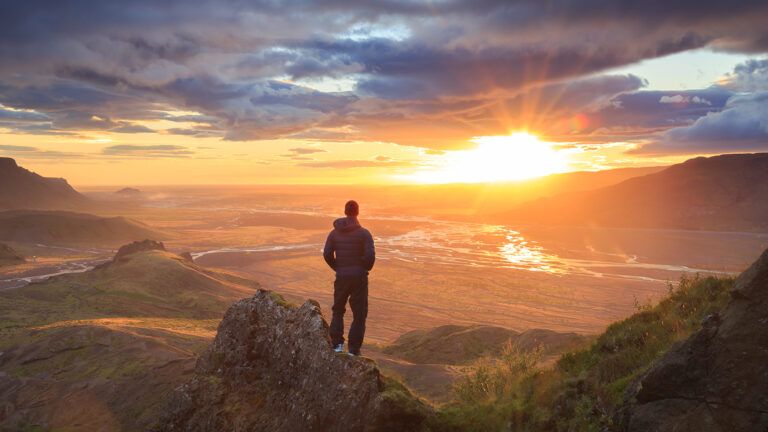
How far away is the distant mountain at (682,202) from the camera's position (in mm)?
131875

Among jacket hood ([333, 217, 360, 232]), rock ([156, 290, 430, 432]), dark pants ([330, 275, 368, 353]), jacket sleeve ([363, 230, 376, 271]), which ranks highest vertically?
jacket hood ([333, 217, 360, 232])

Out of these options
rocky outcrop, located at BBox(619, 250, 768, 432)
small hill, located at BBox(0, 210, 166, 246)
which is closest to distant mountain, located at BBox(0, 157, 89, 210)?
small hill, located at BBox(0, 210, 166, 246)

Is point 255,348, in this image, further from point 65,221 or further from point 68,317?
point 65,221

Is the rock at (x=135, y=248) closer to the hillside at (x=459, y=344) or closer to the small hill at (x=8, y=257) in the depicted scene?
the small hill at (x=8, y=257)

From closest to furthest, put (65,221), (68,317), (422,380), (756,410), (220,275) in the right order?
(756,410), (422,380), (68,317), (220,275), (65,221)

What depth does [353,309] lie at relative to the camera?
32.1 ft

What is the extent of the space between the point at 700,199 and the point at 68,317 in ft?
507

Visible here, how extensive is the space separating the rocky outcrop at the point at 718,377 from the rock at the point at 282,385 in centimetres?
367

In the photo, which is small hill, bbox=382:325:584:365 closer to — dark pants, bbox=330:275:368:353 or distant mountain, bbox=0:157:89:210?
dark pants, bbox=330:275:368:353

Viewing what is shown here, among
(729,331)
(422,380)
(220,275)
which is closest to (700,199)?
(220,275)

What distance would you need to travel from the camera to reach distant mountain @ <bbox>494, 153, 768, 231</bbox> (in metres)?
132

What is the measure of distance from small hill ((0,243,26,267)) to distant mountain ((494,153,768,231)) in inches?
4713

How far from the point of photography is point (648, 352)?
807 centimetres

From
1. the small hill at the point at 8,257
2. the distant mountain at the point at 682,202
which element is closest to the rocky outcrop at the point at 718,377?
the small hill at the point at 8,257
